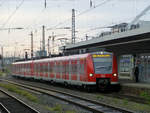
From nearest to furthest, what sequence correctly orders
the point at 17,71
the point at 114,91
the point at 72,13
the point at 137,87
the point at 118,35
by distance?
the point at 137,87, the point at 118,35, the point at 114,91, the point at 72,13, the point at 17,71

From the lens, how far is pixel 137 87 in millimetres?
20062

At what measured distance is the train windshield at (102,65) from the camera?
21369 mm

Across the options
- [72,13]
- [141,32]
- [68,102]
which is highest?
[72,13]

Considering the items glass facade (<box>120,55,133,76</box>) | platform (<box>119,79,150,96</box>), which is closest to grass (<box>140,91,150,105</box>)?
platform (<box>119,79,150,96</box>)

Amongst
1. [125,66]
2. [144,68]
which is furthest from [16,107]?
[125,66]

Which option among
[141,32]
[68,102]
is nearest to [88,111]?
[68,102]

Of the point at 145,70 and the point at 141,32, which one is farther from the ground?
the point at 141,32

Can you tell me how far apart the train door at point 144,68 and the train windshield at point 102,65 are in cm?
405

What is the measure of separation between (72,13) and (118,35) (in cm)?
1792

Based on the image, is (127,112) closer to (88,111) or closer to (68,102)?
(88,111)

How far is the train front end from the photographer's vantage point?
69.5 ft

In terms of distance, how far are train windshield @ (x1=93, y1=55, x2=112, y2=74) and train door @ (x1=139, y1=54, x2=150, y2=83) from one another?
4054 millimetres

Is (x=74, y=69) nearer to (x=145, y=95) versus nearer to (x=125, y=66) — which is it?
(x=145, y=95)

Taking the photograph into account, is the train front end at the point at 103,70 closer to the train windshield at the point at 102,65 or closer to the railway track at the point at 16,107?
the train windshield at the point at 102,65
